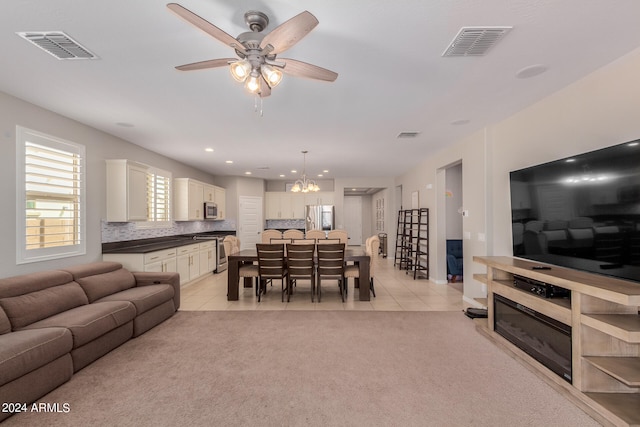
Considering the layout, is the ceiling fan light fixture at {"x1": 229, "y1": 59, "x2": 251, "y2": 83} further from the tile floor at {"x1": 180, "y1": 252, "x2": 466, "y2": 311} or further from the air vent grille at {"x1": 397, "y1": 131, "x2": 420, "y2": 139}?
the tile floor at {"x1": 180, "y1": 252, "x2": 466, "y2": 311}

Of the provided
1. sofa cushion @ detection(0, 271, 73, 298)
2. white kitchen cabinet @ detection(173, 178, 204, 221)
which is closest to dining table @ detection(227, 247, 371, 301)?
sofa cushion @ detection(0, 271, 73, 298)

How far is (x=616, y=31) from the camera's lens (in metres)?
1.90

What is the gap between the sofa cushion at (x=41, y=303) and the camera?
8.14 feet

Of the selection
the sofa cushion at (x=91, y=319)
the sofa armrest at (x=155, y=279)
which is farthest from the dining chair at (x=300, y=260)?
the sofa cushion at (x=91, y=319)

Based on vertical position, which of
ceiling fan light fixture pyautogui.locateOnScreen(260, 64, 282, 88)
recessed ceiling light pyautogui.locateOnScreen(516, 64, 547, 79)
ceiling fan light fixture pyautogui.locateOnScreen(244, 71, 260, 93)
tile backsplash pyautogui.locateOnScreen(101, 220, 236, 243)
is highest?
recessed ceiling light pyautogui.locateOnScreen(516, 64, 547, 79)

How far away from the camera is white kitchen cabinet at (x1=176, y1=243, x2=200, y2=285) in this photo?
534 cm

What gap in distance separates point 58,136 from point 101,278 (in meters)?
1.87

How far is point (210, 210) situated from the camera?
713cm

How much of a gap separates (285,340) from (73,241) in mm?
3069

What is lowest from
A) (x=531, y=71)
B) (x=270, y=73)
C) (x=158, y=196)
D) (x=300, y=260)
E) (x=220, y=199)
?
(x=300, y=260)

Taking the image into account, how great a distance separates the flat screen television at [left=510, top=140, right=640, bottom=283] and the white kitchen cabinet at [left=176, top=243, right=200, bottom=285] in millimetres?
5418

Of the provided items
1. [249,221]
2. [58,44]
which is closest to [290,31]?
[58,44]

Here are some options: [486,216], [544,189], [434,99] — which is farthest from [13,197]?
[486,216]

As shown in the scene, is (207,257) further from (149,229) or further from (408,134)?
(408,134)
